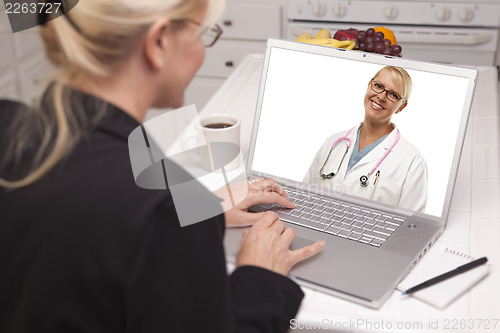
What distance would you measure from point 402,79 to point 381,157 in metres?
0.15

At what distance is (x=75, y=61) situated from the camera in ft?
1.87

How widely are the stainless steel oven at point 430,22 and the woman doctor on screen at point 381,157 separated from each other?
1401 mm

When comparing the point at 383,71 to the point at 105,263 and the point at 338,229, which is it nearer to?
the point at 338,229

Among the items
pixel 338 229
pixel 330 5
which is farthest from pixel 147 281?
pixel 330 5

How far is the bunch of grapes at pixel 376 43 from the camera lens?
1.24 meters

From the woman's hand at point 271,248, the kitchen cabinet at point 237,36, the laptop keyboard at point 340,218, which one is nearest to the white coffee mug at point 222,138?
the laptop keyboard at point 340,218

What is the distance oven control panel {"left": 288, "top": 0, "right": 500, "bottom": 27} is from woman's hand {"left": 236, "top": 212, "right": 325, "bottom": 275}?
1765 mm

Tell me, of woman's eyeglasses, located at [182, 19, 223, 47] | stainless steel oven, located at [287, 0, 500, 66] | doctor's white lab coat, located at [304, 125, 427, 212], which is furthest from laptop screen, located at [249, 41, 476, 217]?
stainless steel oven, located at [287, 0, 500, 66]

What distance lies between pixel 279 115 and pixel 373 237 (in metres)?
0.35

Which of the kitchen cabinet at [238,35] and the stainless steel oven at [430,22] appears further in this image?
the kitchen cabinet at [238,35]

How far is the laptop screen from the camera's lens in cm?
101

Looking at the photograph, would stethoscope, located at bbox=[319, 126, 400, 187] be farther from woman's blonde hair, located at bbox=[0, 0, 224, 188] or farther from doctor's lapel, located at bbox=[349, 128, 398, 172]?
woman's blonde hair, located at bbox=[0, 0, 224, 188]

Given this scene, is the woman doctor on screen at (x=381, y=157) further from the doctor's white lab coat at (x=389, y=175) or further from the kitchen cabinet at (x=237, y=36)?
the kitchen cabinet at (x=237, y=36)

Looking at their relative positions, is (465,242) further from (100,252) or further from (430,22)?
(430,22)
